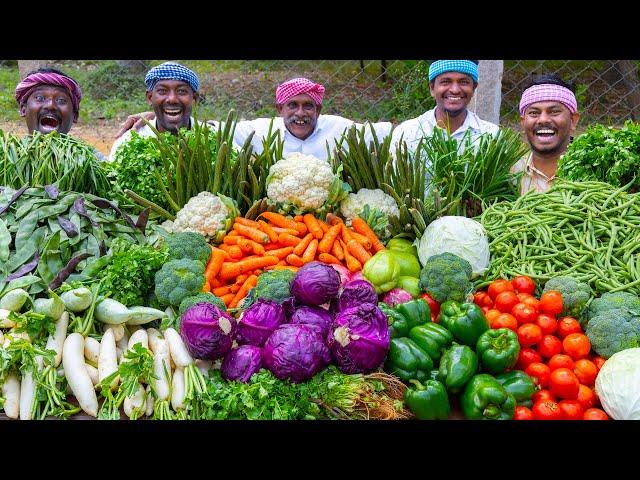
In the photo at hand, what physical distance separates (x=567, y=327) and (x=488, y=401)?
0.70m

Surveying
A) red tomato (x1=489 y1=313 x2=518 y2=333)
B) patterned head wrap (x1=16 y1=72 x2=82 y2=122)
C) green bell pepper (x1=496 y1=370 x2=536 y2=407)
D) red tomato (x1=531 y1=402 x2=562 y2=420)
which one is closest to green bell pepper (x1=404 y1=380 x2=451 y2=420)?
green bell pepper (x1=496 y1=370 x2=536 y2=407)

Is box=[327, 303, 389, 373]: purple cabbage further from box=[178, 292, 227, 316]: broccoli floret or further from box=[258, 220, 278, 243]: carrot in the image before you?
box=[258, 220, 278, 243]: carrot

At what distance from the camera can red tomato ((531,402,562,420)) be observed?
2.98m

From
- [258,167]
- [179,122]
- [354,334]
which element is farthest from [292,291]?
[179,122]

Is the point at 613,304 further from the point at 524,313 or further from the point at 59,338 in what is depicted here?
the point at 59,338

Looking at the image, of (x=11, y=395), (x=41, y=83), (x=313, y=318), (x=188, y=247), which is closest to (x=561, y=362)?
(x=313, y=318)

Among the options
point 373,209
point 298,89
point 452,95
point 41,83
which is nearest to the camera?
point 373,209

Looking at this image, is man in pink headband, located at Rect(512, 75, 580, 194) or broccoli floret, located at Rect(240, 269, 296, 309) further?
man in pink headband, located at Rect(512, 75, 580, 194)

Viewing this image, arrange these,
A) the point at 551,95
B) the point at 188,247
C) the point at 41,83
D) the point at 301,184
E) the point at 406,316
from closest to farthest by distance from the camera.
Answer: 1. the point at 406,316
2. the point at 188,247
3. the point at 301,184
4. the point at 551,95
5. the point at 41,83

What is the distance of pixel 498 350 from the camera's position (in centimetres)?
310

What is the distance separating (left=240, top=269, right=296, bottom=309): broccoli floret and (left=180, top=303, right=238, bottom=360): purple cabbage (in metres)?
0.30

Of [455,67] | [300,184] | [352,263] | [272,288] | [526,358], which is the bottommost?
[526,358]

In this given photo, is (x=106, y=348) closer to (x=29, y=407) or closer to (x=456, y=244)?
(x=29, y=407)
